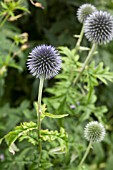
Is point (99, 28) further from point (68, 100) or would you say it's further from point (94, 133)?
point (94, 133)

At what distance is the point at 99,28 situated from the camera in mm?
1962

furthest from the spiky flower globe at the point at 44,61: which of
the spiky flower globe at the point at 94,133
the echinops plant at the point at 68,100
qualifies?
the spiky flower globe at the point at 94,133

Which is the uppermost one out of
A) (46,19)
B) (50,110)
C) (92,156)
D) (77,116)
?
(46,19)

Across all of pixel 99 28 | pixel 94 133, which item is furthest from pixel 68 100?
pixel 99 28

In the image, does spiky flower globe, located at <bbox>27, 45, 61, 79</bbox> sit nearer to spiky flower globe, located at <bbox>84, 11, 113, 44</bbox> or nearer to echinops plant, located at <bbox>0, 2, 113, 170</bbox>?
echinops plant, located at <bbox>0, 2, 113, 170</bbox>

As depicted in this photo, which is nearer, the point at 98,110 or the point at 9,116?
the point at 98,110

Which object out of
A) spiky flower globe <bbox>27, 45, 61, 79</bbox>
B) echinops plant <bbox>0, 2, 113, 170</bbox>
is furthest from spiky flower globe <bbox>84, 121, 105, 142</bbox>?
spiky flower globe <bbox>27, 45, 61, 79</bbox>

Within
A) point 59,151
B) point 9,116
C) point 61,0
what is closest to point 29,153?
point 59,151

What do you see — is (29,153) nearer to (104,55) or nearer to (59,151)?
(59,151)

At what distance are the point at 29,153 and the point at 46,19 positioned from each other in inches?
52.7

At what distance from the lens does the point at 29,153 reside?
1990 mm

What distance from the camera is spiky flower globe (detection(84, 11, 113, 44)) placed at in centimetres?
194

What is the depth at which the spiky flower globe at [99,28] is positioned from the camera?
1938mm

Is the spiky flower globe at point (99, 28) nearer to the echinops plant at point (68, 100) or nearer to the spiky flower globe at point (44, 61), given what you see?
the echinops plant at point (68, 100)
